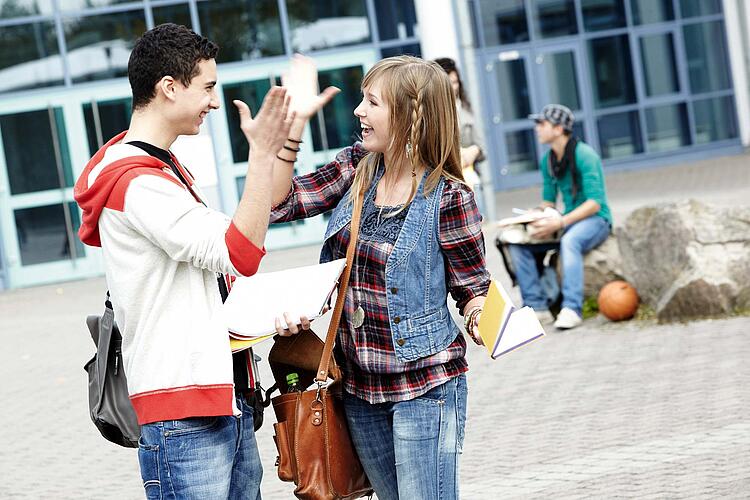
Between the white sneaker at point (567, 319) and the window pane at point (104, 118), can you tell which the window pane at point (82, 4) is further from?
the white sneaker at point (567, 319)

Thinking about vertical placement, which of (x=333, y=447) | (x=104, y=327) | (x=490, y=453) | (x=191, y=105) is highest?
(x=191, y=105)

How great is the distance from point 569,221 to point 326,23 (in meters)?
10.5

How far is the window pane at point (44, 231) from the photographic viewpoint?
17.7 m

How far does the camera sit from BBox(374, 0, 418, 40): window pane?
1898cm

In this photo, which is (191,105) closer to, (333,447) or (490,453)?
(333,447)

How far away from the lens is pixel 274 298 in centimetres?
312

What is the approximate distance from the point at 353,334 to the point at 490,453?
9.72 ft

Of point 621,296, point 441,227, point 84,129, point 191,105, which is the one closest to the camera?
point 191,105

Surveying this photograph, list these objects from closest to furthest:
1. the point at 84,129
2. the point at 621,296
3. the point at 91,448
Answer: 1. the point at 91,448
2. the point at 621,296
3. the point at 84,129

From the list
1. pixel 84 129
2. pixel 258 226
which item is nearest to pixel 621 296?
pixel 258 226

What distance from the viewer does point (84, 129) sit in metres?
17.8

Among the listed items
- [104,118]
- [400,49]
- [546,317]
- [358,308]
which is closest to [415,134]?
[358,308]

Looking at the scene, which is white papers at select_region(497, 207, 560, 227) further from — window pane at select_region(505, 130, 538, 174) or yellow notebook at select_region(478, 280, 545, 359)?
window pane at select_region(505, 130, 538, 174)

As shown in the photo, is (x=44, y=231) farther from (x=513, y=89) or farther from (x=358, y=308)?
(x=358, y=308)
